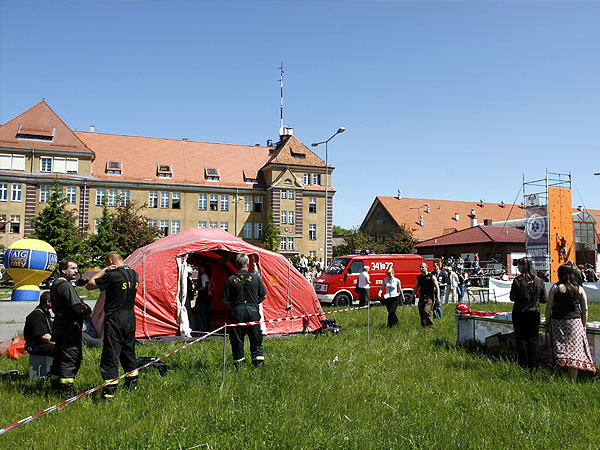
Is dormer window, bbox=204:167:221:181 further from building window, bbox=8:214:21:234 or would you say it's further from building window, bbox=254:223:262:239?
building window, bbox=8:214:21:234

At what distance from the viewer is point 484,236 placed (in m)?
46.1

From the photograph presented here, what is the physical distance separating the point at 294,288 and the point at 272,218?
42.4 meters

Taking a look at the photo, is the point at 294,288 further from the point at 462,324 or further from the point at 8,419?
the point at 8,419

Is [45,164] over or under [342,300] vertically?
over

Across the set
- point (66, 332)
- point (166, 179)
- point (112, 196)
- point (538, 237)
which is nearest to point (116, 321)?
point (66, 332)

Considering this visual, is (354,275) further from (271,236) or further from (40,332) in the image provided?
(271,236)

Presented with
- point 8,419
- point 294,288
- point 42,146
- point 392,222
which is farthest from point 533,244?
point 42,146

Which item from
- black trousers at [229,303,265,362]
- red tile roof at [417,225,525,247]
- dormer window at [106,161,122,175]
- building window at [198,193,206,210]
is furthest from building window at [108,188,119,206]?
black trousers at [229,303,265,362]

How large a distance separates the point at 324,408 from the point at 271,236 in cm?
4804

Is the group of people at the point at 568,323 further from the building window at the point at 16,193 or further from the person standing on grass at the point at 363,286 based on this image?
the building window at the point at 16,193

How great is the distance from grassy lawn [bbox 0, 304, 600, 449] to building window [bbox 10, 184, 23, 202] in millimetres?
46184

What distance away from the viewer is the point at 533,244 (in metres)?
28.6

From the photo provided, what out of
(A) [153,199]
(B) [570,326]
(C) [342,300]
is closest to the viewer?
(B) [570,326]

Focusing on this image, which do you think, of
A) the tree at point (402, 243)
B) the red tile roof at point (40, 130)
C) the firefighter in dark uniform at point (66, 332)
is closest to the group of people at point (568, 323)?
the firefighter in dark uniform at point (66, 332)
